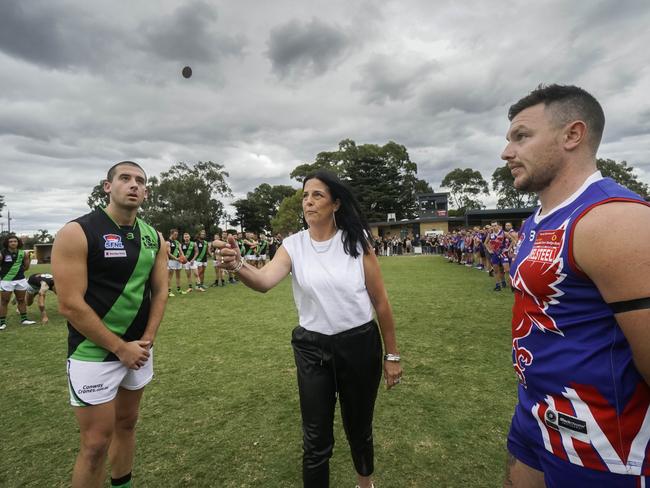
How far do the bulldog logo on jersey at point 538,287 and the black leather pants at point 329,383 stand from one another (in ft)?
3.14

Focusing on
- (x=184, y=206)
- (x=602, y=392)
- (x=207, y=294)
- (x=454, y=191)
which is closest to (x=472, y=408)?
(x=602, y=392)

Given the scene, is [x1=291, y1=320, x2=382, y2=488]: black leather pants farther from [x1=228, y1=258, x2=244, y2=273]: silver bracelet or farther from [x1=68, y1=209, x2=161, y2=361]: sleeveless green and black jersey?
[x1=68, y1=209, x2=161, y2=361]: sleeveless green and black jersey

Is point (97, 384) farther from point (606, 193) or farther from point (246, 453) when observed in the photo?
point (606, 193)

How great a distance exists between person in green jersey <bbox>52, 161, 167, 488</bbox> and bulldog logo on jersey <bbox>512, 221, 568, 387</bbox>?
2347 millimetres

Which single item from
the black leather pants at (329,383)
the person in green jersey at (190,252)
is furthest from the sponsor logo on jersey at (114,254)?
the person in green jersey at (190,252)

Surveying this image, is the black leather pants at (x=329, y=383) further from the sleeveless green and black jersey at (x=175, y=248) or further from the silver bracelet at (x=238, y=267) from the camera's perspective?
the sleeveless green and black jersey at (x=175, y=248)

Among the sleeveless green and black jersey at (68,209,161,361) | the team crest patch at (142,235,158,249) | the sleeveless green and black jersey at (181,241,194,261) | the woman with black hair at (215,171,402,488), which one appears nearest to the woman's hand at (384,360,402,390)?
the woman with black hair at (215,171,402,488)

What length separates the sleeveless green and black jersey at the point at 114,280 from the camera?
2.40 meters

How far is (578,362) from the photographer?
4.75 feet

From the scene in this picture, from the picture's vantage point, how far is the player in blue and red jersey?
1.28 meters

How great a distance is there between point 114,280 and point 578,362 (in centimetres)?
269

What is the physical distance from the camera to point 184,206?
181 ft

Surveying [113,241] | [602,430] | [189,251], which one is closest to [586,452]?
[602,430]

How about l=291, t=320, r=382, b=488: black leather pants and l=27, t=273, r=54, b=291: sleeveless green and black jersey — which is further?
l=27, t=273, r=54, b=291: sleeveless green and black jersey
